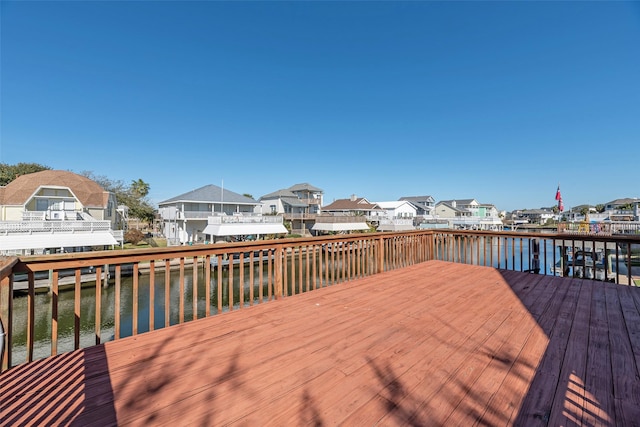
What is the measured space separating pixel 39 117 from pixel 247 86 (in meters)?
13.9

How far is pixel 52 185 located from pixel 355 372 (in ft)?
88.8

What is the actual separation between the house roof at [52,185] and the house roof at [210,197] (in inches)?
200

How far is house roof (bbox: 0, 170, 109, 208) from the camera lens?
18047 millimetres

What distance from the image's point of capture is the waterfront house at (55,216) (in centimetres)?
1088

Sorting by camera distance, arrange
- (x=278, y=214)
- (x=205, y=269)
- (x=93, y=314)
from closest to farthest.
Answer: (x=205, y=269) < (x=93, y=314) < (x=278, y=214)

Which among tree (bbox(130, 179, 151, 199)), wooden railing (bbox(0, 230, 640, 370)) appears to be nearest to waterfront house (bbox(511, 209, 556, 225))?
wooden railing (bbox(0, 230, 640, 370))

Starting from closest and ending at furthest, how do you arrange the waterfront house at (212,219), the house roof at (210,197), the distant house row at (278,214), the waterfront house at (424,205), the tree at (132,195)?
the waterfront house at (212,219) → the distant house row at (278,214) → the house roof at (210,197) → the tree at (132,195) → the waterfront house at (424,205)

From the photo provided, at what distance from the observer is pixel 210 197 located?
21.6 meters

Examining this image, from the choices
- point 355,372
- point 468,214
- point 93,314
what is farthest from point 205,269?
point 468,214

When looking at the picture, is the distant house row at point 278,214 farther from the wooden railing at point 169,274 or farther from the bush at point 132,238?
the wooden railing at point 169,274

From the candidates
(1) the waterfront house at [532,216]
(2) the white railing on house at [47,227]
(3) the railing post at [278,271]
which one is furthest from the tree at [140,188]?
(1) the waterfront house at [532,216]

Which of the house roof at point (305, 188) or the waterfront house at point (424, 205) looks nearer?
the house roof at point (305, 188)

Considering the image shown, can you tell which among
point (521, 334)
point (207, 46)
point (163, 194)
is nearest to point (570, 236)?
point (521, 334)

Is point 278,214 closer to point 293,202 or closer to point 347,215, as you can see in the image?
point 293,202
